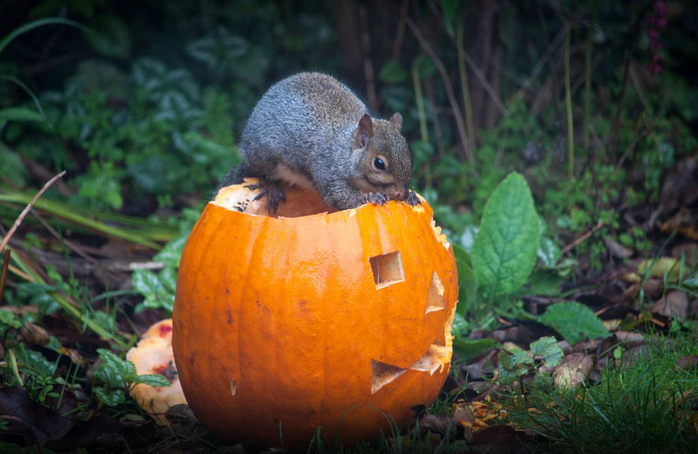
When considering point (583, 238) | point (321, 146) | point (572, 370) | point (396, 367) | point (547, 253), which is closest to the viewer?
point (396, 367)

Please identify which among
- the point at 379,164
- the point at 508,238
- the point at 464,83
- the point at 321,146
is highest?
the point at 464,83

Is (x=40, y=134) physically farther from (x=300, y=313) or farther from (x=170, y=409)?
(x=300, y=313)

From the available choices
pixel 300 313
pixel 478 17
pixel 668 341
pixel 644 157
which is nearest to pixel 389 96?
pixel 478 17

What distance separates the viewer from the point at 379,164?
3.01 metres

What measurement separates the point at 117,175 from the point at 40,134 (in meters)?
1.01

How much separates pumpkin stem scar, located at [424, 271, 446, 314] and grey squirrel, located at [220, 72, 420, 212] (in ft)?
1.72

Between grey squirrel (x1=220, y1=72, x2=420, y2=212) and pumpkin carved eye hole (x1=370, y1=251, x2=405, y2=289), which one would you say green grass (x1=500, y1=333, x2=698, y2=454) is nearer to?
pumpkin carved eye hole (x1=370, y1=251, x2=405, y2=289)

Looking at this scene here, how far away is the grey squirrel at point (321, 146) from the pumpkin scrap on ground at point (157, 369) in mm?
876

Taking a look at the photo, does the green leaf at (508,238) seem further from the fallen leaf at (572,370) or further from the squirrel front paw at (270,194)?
the squirrel front paw at (270,194)

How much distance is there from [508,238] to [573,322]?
0.55m

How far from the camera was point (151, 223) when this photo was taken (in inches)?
175

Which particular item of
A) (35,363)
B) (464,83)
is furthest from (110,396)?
(464,83)

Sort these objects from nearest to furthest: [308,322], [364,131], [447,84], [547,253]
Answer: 1. [308,322]
2. [364,131]
3. [547,253]
4. [447,84]

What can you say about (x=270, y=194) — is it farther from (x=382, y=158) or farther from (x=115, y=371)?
(x=115, y=371)
